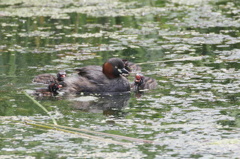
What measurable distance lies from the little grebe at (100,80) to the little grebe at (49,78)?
11 cm

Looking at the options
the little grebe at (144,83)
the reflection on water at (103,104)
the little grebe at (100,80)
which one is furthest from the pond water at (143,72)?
the little grebe at (100,80)

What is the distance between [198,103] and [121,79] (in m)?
1.96

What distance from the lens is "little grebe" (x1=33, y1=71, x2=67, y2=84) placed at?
10.1 m

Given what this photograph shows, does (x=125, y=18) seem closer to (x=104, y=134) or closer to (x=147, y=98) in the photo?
(x=147, y=98)

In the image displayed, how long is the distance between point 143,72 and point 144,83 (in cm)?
125

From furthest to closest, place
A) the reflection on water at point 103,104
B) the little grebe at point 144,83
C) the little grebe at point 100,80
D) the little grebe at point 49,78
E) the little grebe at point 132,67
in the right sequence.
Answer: the little grebe at point 132,67 → the little grebe at point 49,78 → the little grebe at point 100,80 → the little grebe at point 144,83 → the reflection on water at point 103,104

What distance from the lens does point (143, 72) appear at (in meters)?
11.1

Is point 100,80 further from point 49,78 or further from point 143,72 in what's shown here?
point 143,72

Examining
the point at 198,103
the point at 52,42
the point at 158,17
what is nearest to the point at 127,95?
the point at 198,103

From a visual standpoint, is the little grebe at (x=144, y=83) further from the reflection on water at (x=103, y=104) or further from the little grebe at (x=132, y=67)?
the little grebe at (x=132, y=67)

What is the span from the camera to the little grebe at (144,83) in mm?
9797

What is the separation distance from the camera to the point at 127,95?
9.77m

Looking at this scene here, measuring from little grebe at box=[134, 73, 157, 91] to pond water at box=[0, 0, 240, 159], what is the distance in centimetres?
12

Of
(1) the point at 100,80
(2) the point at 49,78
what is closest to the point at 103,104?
(1) the point at 100,80
